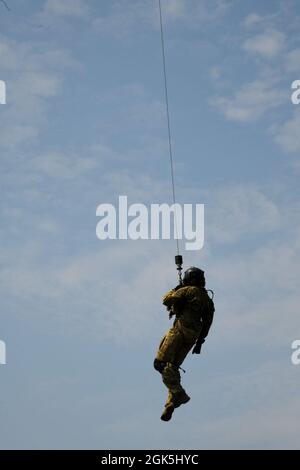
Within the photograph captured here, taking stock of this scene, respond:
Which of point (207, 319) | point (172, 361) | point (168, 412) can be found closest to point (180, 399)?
point (168, 412)

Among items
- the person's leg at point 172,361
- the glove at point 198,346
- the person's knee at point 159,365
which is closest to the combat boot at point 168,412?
the person's leg at point 172,361

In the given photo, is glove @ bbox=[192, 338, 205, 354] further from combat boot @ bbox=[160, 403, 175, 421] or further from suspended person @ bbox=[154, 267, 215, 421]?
combat boot @ bbox=[160, 403, 175, 421]

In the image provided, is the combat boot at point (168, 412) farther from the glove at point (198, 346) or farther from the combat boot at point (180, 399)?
the glove at point (198, 346)

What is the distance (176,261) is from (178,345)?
2217 mm

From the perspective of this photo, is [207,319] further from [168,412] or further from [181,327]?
[168,412]

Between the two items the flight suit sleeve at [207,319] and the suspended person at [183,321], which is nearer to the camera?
the suspended person at [183,321]

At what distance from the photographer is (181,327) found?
74.3 feet

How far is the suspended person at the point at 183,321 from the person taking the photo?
22.4 m

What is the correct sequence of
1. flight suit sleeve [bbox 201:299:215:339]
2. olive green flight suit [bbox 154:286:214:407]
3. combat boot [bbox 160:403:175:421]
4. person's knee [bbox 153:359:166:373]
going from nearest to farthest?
combat boot [bbox 160:403:175:421], olive green flight suit [bbox 154:286:214:407], person's knee [bbox 153:359:166:373], flight suit sleeve [bbox 201:299:215:339]

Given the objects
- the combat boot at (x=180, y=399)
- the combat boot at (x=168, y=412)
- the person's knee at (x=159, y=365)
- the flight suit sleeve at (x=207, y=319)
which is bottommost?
the combat boot at (x=168, y=412)

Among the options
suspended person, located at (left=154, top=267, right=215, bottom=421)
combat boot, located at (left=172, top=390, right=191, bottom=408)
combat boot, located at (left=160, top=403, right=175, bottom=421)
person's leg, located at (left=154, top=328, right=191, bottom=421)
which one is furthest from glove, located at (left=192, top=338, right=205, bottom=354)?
combat boot, located at (left=160, top=403, right=175, bottom=421)

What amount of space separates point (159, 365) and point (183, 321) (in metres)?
1.13

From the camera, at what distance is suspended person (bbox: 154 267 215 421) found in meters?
22.4
